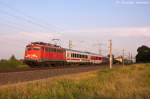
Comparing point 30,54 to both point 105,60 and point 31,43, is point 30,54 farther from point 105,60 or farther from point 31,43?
point 105,60

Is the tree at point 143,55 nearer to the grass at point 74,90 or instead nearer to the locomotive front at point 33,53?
the locomotive front at point 33,53

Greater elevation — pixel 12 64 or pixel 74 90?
pixel 12 64

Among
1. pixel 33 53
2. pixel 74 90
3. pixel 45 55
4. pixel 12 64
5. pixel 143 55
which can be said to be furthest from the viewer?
pixel 143 55

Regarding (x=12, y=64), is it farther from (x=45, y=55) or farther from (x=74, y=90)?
(x=74, y=90)

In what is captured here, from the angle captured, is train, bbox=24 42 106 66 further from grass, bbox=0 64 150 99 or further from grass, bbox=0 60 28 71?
grass, bbox=0 64 150 99

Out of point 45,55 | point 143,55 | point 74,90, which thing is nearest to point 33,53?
point 45,55

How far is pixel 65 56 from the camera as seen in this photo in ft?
157

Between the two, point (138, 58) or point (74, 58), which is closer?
point (74, 58)

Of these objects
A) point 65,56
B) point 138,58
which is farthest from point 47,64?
point 138,58

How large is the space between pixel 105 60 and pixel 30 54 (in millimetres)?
49436

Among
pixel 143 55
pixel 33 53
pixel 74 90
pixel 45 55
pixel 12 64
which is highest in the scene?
pixel 143 55

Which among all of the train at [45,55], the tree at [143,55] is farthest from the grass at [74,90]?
Answer: the tree at [143,55]

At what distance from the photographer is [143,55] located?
12462 cm

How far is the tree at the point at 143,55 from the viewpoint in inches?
4747
